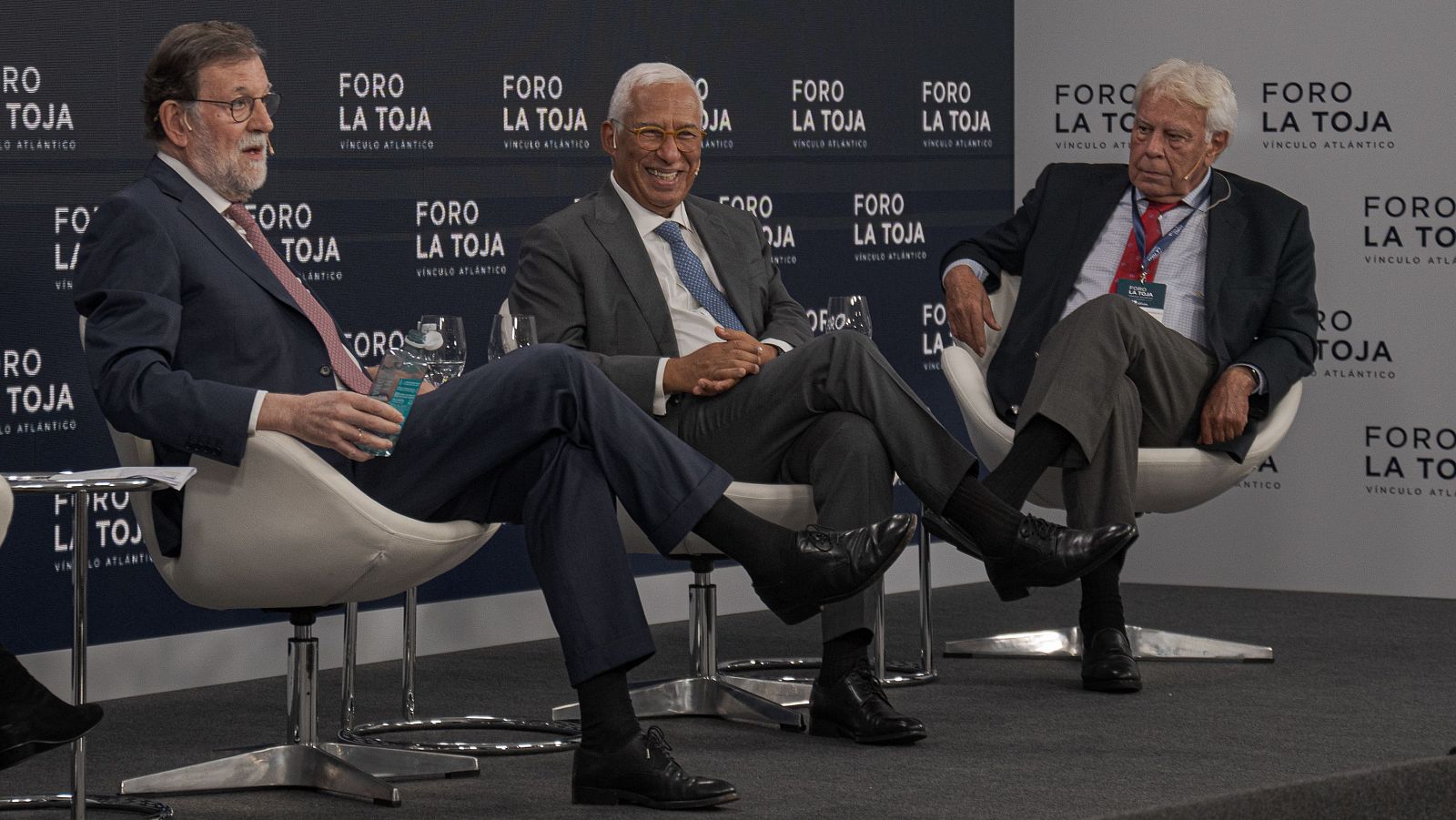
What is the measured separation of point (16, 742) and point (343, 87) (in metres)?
2.42

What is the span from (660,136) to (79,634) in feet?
5.69

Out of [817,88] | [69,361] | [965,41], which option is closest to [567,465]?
[69,361]

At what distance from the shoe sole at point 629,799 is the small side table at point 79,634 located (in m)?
0.65

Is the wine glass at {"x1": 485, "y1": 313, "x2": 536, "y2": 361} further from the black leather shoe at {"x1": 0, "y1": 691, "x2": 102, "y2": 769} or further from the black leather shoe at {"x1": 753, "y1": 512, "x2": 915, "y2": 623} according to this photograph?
the black leather shoe at {"x1": 0, "y1": 691, "x2": 102, "y2": 769}

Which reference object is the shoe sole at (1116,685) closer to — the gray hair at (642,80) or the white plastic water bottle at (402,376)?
the gray hair at (642,80)

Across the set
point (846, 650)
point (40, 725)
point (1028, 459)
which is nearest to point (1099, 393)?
point (1028, 459)

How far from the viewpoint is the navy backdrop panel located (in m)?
4.34

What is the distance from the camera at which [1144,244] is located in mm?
5070

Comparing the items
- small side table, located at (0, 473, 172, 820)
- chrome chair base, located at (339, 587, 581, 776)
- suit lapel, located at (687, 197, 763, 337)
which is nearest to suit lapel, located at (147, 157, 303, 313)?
small side table, located at (0, 473, 172, 820)

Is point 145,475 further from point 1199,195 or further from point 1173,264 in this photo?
point 1199,195

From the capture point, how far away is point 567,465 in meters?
3.36

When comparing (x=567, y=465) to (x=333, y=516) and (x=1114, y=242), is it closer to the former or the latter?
(x=333, y=516)

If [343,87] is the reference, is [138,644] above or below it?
below

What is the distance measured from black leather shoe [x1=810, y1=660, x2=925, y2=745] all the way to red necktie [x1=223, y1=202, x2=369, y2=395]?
1.06 metres
